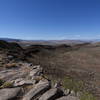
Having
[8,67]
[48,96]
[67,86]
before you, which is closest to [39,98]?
[48,96]

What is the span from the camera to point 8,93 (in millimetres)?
2615

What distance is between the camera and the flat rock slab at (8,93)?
8.07 feet

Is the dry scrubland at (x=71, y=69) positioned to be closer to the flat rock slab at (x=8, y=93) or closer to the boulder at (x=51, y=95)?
the boulder at (x=51, y=95)

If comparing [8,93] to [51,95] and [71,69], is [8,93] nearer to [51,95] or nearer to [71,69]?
[51,95]

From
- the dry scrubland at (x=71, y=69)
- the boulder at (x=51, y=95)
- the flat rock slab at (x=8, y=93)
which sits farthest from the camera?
the dry scrubland at (x=71, y=69)

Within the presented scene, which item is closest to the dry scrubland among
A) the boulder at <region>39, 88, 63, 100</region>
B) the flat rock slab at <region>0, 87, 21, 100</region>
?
the boulder at <region>39, 88, 63, 100</region>

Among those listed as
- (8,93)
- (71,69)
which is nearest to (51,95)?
(8,93)

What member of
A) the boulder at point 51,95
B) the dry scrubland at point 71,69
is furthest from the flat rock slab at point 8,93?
the dry scrubland at point 71,69

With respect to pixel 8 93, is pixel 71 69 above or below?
below

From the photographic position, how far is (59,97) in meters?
2.47

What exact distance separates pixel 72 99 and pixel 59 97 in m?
0.31

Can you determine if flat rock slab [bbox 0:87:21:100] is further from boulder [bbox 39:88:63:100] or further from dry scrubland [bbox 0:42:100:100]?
dry scrubland [bbox 0:42:100:100]

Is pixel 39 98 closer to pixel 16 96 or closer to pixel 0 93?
pixel 16 96

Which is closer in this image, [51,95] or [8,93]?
[51,95]
